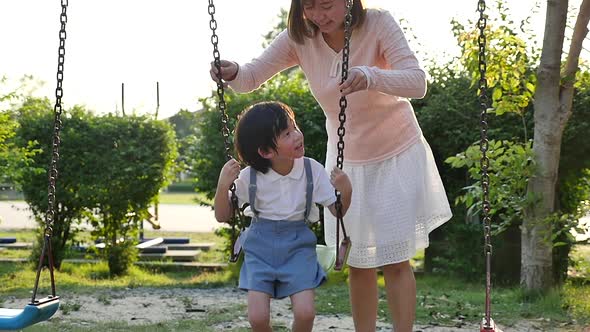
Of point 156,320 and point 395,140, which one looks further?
point 156,320

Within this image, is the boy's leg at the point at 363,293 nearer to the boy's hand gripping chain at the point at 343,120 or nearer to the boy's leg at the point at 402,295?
the boy's leg at the point at 402,295

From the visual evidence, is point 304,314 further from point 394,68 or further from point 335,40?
point 335,40

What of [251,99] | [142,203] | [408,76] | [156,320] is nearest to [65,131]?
[142,203]

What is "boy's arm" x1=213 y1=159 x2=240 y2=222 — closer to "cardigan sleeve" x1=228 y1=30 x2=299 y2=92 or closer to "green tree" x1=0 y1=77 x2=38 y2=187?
"cardigan sleeve" x1=228 y1=30 x2=299 y2=92

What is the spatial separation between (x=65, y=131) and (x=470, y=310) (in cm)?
487

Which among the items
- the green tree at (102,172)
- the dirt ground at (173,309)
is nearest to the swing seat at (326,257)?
the dirt ground at (173,309)

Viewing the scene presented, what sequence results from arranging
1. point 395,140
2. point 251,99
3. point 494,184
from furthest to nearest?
point 251,99
point 494,184
point 395,140

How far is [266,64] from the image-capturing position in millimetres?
3725

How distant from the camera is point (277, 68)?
3.75 metres

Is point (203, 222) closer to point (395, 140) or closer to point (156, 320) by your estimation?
point (156, 320)

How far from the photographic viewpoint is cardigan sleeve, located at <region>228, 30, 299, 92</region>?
12.1 ft

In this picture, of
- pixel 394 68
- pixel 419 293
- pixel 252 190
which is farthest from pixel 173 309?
pixel 394 68

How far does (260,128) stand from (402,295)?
0.91 meters

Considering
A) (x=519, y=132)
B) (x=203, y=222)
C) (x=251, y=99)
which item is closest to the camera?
(x=519, y=132)
